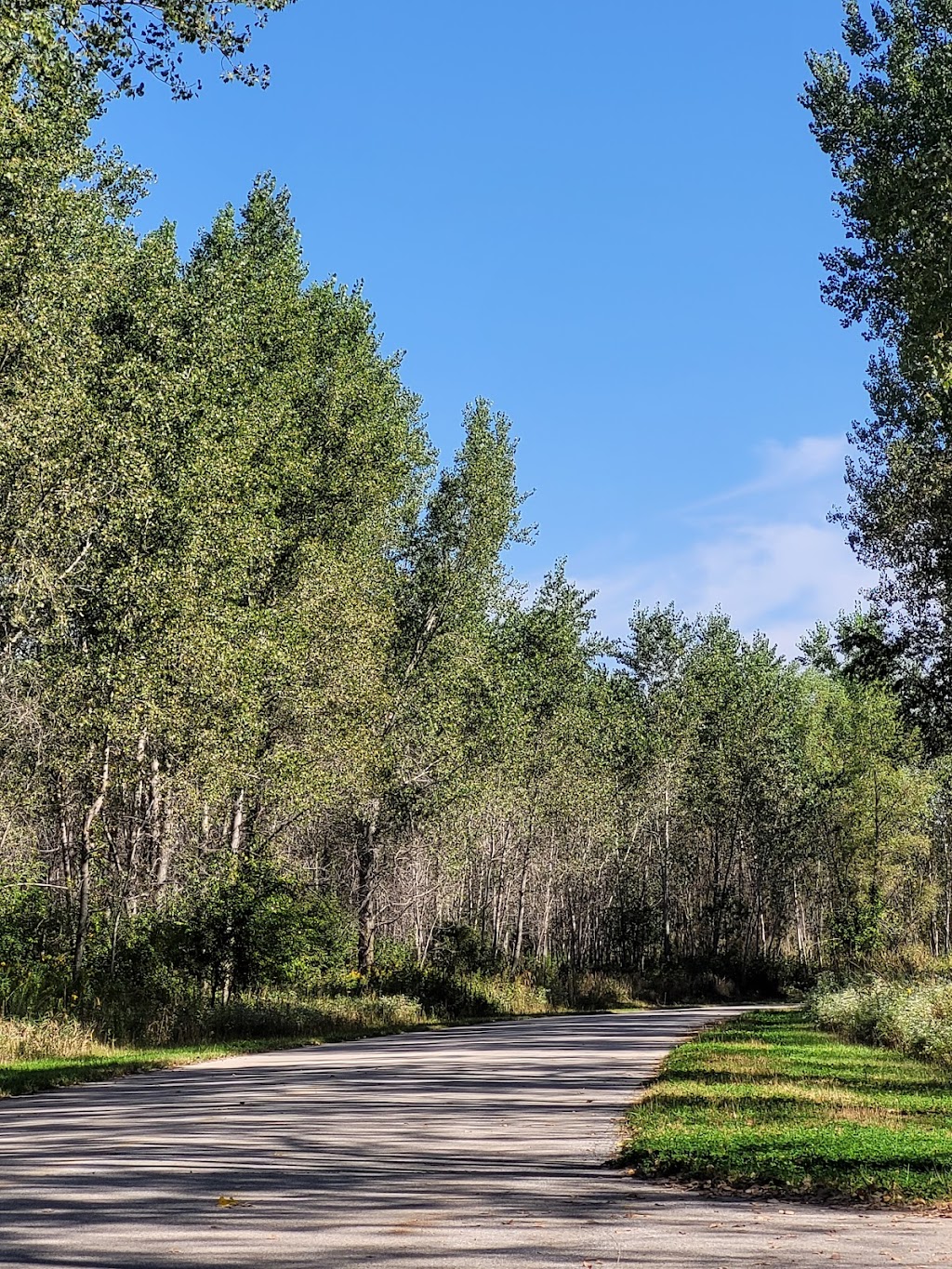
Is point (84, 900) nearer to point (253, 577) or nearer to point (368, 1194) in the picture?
point (253, 577)

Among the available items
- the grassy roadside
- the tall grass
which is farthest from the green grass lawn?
the grassy roadside

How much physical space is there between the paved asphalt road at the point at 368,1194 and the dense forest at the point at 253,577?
362 inches

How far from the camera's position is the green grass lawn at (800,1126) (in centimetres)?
765

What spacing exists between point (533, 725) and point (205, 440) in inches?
1048

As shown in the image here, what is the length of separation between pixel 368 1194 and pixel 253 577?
22.4m

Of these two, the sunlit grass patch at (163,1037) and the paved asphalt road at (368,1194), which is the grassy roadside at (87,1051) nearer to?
the sunlit grass patch at (163,1037)

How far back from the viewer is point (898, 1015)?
62.8 ft

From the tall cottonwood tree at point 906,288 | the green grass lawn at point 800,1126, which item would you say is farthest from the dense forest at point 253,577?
the green grass lawn at point 800,1126

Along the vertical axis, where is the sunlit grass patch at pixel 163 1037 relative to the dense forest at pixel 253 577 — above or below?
below

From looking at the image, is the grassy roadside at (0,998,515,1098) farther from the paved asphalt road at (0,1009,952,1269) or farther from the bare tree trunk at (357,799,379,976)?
the bare tree trunk at (357,799,379,976)

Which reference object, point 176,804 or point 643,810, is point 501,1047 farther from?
Result: point 643,810

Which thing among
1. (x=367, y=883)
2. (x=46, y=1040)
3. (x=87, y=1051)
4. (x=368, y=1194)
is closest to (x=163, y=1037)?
(x=87, y=1051)

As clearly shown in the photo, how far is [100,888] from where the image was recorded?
986 inches

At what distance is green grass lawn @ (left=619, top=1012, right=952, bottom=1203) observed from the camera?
7.65 metres
